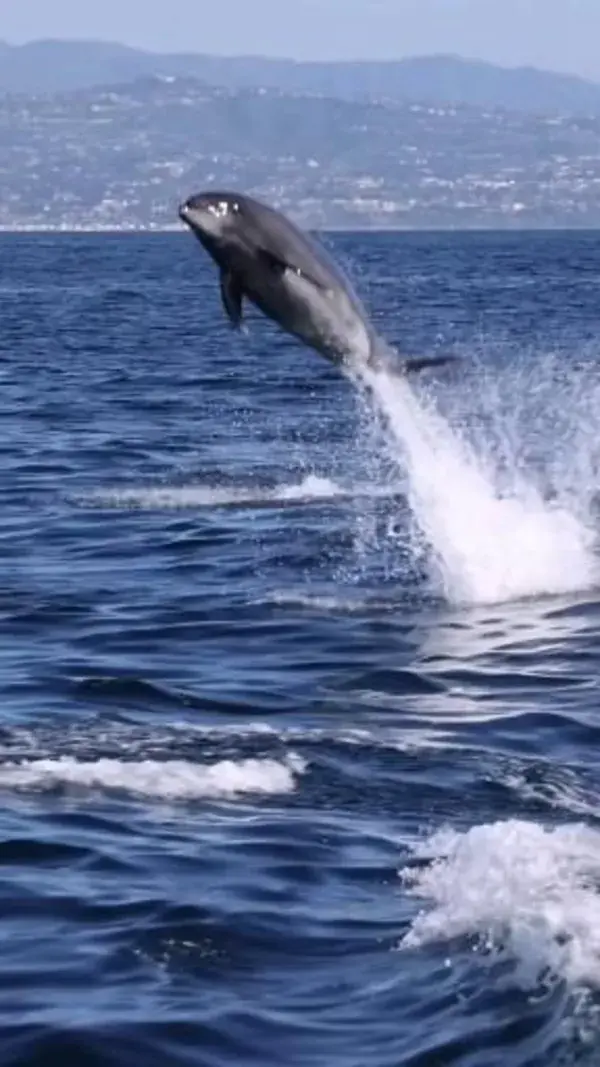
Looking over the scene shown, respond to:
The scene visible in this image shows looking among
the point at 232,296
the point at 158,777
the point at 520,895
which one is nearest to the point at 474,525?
the point at 232,296

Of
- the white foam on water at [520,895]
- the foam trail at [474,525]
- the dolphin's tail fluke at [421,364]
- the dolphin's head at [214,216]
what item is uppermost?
the dolphin's head at [214,216]

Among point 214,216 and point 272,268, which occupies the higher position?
point 214,216

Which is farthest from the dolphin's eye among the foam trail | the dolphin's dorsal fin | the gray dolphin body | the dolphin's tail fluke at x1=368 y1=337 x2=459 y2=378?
the foam trail

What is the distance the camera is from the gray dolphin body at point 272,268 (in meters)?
17.3

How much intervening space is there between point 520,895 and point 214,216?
261 inches

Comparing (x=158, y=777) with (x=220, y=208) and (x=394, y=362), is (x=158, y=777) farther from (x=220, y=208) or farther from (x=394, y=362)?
(x=394, y=362)

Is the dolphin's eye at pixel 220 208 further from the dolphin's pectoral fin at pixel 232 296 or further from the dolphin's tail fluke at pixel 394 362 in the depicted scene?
the dolphin's tail fluke at pixel 394 362

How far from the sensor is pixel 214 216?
56.8 ft

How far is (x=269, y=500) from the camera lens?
27.9 metres

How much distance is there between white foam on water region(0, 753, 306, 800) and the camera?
46.8ft

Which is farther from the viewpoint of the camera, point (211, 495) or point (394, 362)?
point (211, 495)

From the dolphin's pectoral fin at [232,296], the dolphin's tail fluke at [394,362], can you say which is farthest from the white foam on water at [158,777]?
the dolphin's tail fluke at [394,362]

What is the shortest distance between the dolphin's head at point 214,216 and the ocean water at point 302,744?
8.97 ft

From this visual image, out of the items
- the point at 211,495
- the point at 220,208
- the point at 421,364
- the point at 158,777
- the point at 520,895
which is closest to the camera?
the point at 520,895
